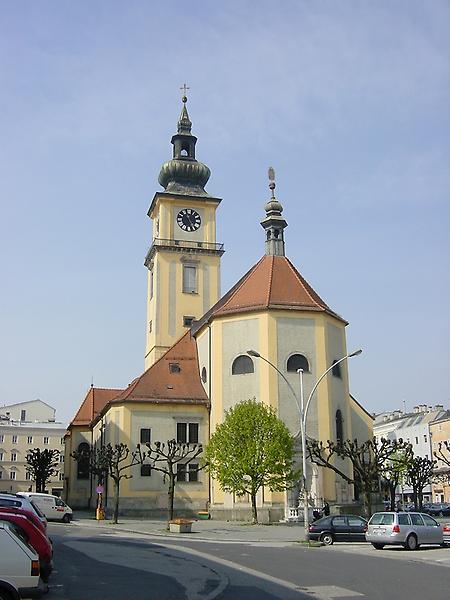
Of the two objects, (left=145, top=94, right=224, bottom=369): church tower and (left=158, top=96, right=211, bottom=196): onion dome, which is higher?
(left=158, top=96, right=211, bottom=196): onion dome

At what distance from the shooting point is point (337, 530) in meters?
26.3

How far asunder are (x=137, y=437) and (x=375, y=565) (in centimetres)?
2753

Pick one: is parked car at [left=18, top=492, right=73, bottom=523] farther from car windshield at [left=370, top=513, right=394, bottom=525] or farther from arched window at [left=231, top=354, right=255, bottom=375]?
car windshield at [left=370, top=513, right=394, bottom=525]

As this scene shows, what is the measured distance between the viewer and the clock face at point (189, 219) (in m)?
58.0

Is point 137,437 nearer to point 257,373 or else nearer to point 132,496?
point 132,496

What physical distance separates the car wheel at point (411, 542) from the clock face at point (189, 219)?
3864 centimetres

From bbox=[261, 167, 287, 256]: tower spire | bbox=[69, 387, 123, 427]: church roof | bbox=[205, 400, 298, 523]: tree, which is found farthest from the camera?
bbox=[69, 387, 123, 427]: church roof

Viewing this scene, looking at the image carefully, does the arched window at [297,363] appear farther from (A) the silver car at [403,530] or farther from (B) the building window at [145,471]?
(A) the silver car at [403,530]

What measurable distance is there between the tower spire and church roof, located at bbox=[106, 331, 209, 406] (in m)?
9.19

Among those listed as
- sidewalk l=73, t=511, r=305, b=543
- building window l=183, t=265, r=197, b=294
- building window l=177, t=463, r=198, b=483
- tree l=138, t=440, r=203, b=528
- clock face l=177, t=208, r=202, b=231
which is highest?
clock face l=177, t=208, r=202, b=231

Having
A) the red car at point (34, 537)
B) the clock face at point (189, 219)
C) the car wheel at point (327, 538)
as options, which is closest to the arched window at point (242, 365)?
the car wheel at point (327, 538)

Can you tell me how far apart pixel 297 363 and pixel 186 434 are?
28.5 feet

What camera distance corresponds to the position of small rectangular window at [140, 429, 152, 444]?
1713 inches

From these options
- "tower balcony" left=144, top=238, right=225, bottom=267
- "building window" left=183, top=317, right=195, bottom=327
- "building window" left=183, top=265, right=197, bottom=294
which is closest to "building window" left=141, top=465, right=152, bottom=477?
"building window" left=183, top=317, right=195, bottom=327
